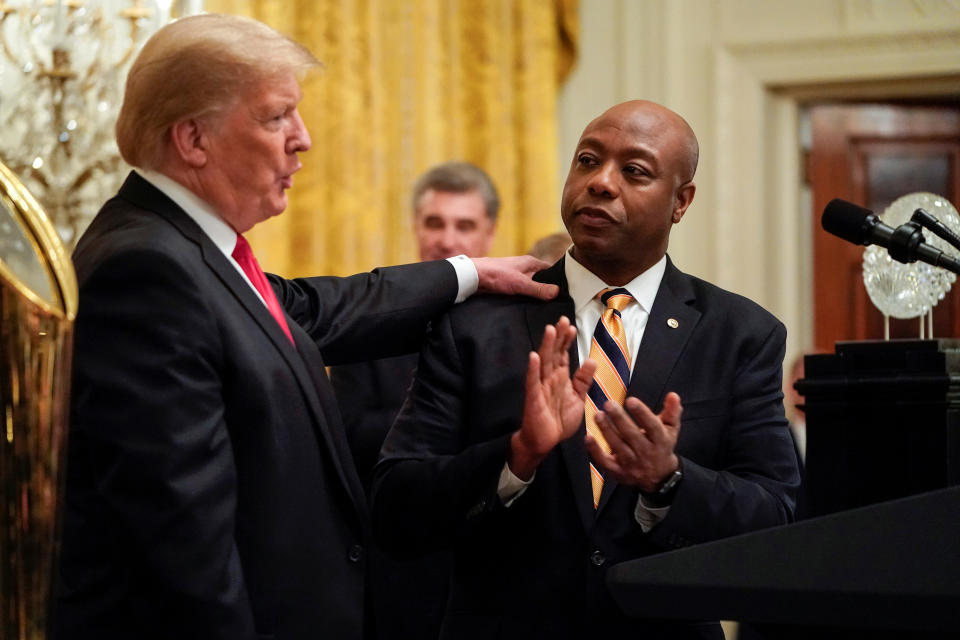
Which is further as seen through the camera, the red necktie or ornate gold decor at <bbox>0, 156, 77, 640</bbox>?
the red necktie

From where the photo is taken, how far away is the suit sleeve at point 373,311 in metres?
2.21

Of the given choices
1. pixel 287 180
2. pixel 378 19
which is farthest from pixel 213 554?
pixel 378 19

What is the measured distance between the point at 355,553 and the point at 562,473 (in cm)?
35

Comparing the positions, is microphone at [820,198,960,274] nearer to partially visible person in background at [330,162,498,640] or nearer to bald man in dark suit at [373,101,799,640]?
bald man in dark suit at [373,101,799,640]

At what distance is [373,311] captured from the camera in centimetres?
222

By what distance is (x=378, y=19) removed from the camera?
5371mm

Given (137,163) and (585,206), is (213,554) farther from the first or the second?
(585,206)

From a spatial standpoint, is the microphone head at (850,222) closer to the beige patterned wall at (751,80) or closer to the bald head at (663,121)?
the bald head at (663,121)

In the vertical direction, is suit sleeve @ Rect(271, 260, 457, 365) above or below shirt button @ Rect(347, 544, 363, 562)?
above

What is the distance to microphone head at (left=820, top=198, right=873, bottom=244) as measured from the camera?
5.84 feet

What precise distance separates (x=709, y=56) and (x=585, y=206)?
3689 mm

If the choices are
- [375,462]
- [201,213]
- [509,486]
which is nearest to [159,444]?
[201,213]

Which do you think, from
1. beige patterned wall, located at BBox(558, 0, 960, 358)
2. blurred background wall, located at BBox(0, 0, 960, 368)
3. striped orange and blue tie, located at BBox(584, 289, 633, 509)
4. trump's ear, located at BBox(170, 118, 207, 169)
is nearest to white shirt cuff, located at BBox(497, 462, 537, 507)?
striped orange and blue tie, located at BBox(584, 289, 633, 509)

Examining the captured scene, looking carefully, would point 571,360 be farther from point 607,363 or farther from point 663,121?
point 663,121
